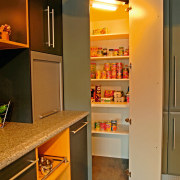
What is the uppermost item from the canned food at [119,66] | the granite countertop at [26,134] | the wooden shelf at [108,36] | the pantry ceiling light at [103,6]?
the pantry ceiling light at [103,6]

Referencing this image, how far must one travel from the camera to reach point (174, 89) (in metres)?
2.02

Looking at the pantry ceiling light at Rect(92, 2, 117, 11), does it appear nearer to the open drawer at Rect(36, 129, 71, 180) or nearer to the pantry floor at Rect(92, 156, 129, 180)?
the open drawer at Rect(36, 129, 71, 180)

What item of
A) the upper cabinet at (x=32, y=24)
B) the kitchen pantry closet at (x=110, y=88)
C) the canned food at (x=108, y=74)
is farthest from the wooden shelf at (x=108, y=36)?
the upper cabinet at (x=32, y=24)

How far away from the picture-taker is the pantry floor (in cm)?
224

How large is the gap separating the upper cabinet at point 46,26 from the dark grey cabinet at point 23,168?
31.8 inches

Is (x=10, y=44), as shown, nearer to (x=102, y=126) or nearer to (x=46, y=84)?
(x=46, y=84)

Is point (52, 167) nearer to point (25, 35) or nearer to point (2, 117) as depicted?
point (2, 117)

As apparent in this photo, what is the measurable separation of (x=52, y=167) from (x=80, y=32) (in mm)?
1265

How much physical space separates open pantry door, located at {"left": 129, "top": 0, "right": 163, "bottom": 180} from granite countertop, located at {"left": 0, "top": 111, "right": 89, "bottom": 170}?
0.67 metres

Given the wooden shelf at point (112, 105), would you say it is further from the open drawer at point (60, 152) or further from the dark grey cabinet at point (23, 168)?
the dark grey cabinet at point (23, 168)

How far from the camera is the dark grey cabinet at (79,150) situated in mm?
1528

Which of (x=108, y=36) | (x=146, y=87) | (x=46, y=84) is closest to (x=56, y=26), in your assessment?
(x=46, y=84)

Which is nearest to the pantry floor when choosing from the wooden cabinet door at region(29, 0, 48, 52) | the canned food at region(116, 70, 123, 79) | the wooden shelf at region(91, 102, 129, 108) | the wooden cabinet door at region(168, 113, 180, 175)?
the wooden cabinet door at region(168, 113, 180, 175)

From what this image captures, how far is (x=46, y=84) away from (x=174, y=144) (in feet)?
5.16
